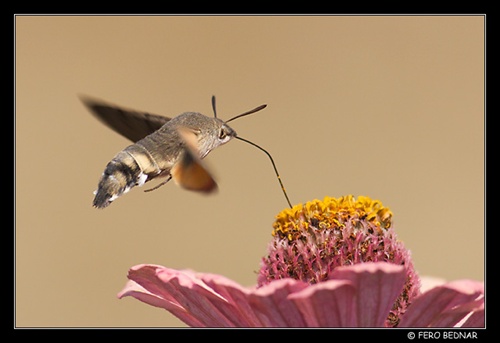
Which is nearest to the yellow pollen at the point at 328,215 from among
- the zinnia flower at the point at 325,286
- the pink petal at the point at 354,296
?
the zinnia flower at the point at 325,286

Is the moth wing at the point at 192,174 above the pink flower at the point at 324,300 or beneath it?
above

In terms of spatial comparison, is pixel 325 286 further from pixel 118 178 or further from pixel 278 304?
pixel 118 178

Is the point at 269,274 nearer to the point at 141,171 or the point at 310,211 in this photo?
the point at 310,211

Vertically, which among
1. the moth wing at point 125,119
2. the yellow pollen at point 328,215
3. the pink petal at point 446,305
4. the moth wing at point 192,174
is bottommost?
the pink petal at point 446,305

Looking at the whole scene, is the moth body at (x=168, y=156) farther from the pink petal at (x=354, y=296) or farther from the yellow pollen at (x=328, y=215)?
the pink petal at (x=354, y=296)

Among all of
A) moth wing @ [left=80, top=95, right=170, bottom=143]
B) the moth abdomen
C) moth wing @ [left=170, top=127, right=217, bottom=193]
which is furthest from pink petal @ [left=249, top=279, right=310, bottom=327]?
moth wing @ [left=80, top=95, right=170, bottom=143]

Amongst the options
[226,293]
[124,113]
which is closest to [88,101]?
[124,113]

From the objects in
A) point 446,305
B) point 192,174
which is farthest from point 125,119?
point 446,305
